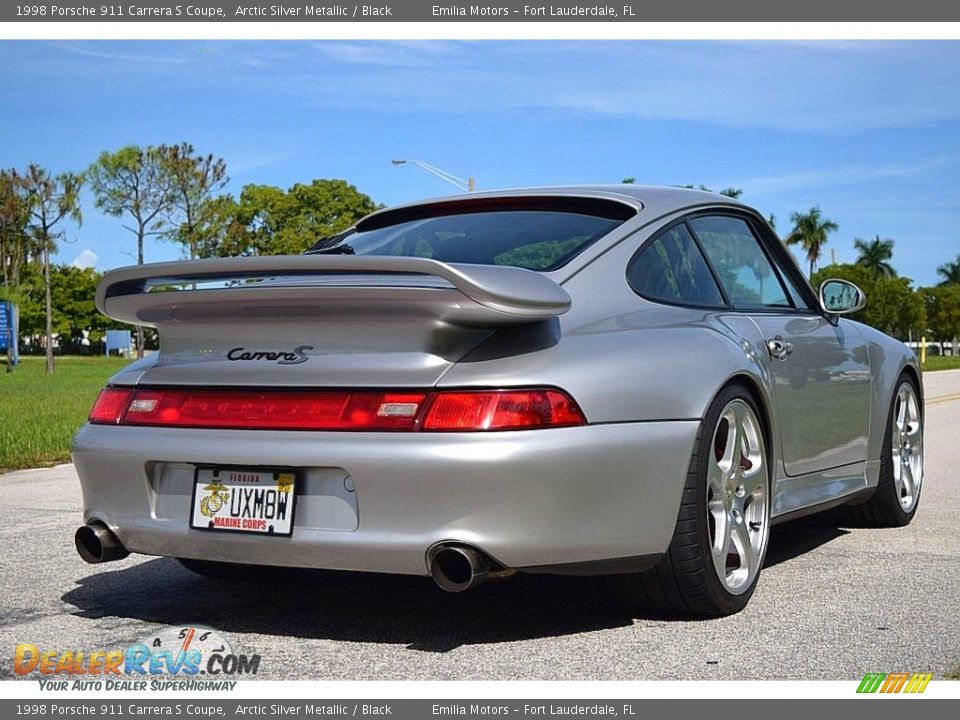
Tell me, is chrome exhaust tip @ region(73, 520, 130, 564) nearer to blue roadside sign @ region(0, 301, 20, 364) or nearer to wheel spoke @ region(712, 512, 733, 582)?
wheel spoke @ region(712, 512, 733, 582)

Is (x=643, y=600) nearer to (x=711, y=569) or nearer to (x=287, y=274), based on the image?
(x=711, y=569)

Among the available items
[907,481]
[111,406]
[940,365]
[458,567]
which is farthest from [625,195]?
[940,365]

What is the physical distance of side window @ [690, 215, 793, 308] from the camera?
15.6ft

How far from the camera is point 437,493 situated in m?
3.45

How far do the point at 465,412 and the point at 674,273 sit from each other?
125cm

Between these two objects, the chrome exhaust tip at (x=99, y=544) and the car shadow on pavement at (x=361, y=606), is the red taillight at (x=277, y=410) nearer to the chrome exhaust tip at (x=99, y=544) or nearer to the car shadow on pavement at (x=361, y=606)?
the chrome exhaust tip at (x=99, y=544)

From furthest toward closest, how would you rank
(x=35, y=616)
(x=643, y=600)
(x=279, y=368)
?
(x=35, y=616) → (x=643, y=600) → (x=279, y=368)

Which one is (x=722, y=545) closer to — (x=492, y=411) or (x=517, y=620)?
A: (x=517, y=620)

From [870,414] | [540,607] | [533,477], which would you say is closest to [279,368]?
[533,477]

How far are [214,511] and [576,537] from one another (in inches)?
43.2

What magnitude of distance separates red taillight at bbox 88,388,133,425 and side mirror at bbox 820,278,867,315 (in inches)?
119

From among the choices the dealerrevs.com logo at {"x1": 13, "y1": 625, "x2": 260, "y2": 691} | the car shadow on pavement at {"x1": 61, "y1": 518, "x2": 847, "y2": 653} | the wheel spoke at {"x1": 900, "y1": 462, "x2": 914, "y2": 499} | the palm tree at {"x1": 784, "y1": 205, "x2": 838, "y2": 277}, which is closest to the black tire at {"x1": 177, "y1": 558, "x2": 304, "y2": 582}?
the car shadow on pavement at {"x1": 61, "y1": 518, "x2": 847, "y2": 653}

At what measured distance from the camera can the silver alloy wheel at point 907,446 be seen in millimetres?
6109
